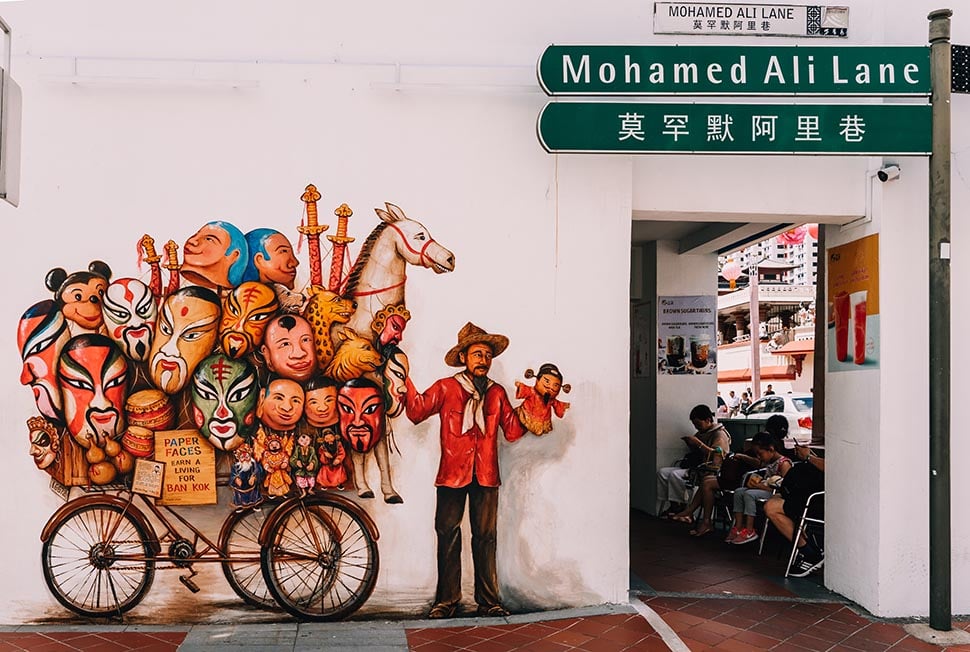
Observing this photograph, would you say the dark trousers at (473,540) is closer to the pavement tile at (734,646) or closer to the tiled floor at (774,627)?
the tiled floor at (774,627)

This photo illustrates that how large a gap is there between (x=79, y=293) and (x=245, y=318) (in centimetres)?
107

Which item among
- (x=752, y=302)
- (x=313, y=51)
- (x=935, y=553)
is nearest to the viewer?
(x=935, y=553)

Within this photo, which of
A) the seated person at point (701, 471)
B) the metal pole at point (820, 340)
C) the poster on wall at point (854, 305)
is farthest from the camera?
the seated person at point (701, 471)

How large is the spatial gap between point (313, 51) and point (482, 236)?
1.68 metres

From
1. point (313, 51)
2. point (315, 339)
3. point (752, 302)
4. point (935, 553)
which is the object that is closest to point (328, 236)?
point (315, 339)

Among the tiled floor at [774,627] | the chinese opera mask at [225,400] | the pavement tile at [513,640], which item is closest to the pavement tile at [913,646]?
the tiled floor at [774,627]

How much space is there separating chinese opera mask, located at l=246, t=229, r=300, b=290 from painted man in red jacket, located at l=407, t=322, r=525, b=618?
3.62ft

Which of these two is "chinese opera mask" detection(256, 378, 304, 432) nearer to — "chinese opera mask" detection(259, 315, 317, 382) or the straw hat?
"chinese opera mask" detection(259, 315, 317, 382)

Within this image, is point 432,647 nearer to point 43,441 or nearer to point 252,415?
point 252,415

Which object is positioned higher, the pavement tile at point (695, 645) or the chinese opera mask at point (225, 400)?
the chinese opera mask at point (225, 400)

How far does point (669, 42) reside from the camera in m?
6.37

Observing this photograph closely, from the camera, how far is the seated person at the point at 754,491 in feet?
27.2

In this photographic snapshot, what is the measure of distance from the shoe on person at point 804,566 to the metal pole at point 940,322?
4.72 feet

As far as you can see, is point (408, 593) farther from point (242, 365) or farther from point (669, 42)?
point (669, 42)
